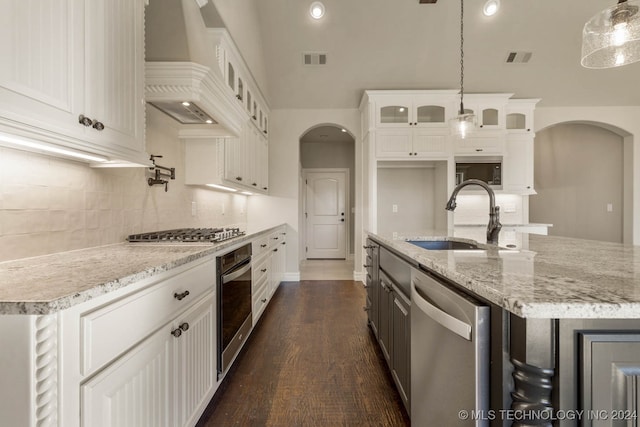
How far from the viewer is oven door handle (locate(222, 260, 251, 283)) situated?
1764mm

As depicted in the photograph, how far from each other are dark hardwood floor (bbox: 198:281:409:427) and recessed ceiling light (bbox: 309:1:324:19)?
11.8 feet

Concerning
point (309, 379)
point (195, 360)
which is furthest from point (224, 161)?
point (309, 379)

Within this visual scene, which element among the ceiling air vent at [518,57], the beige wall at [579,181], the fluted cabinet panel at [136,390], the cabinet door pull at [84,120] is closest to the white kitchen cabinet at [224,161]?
the cabinet door pull at [84,120]

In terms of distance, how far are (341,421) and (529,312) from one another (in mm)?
1400

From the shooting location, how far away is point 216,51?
8.44ft

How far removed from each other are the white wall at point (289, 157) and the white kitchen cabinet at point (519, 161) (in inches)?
87.7

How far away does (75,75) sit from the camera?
105 cm

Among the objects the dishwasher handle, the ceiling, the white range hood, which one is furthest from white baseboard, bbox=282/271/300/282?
the dishwasher handle

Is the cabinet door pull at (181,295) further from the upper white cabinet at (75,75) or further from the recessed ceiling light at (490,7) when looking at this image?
the recessed ceiling light at (490,7)

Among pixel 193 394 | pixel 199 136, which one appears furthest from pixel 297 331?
pixel 199 136

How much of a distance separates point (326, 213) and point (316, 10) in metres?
4.10

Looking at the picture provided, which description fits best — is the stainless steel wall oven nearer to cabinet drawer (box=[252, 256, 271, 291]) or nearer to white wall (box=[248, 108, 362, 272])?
cabinet drawer (box=[252, 256, 271, 291])

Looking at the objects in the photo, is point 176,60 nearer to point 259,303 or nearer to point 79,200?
point 79,200

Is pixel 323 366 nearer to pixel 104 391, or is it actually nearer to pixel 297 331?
pixel 297 331
